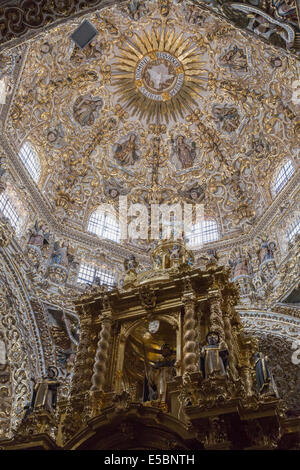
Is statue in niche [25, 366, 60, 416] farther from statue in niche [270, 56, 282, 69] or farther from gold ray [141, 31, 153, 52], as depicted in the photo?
gold ray [141, 31, 153, 52]

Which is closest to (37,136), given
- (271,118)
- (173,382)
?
(271,118)

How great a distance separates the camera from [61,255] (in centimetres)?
2059

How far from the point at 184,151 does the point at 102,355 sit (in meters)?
17.1

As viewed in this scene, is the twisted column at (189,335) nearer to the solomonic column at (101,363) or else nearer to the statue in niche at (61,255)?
the solomonic column at (101,363)

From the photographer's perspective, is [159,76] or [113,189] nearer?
[113,189]

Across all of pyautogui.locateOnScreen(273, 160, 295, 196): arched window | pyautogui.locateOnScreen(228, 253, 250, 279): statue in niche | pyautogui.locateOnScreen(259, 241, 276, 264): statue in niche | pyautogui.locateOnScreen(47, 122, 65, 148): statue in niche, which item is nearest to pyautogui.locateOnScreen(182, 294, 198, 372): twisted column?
pyautogui.locateOnScreen(228, 253, 250, 279): statue in niche

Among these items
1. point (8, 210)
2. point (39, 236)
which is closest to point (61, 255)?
point (39, 236)

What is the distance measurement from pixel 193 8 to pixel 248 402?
2056cm

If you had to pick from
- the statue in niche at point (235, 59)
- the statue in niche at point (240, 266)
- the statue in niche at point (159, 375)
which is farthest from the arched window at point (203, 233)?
the statue in niche at point (159, 375)

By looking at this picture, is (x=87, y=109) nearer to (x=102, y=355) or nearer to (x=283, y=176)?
(x=283, y=176)

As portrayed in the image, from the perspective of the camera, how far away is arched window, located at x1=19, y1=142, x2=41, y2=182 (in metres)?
21.5

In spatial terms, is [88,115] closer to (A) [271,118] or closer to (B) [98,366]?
(A) [271,118]

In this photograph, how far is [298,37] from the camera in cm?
827

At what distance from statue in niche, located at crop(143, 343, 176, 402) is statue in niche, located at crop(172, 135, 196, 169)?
1598cm
